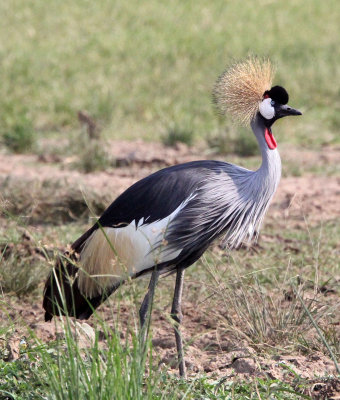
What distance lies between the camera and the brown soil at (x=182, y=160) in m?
2.82

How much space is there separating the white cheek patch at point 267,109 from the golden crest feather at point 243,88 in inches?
0.8

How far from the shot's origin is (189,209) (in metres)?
3.13

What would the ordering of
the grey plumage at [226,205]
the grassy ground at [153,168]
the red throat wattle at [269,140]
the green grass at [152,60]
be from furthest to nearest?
the green grass at [152,60] < the red throat wattle at [269,140] < the grey plumage at [226,205] < the grassy ground at [153,168]

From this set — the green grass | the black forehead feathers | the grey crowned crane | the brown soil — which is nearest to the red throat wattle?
the grey crowned crane

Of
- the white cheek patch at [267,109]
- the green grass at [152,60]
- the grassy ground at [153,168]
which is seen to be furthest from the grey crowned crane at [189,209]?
the green grass at [152,60]

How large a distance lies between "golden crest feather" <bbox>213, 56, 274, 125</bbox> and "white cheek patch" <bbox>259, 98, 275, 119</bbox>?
0.07ft

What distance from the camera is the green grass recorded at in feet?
24.3

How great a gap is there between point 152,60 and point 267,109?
583cm

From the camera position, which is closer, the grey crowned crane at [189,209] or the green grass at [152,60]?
the grey crowned crane at [189,209]

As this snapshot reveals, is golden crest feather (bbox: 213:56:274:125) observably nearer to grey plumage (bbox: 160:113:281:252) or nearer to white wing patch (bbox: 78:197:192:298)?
grey plumage (bbox: 160:113:281:252)

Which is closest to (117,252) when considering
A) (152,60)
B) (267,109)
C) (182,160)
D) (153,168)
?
(267,109)

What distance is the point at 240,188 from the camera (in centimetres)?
320

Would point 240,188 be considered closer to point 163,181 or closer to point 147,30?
point 163,181

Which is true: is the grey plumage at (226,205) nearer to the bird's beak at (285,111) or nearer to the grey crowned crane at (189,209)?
the grey crowned crane at (189,209)
